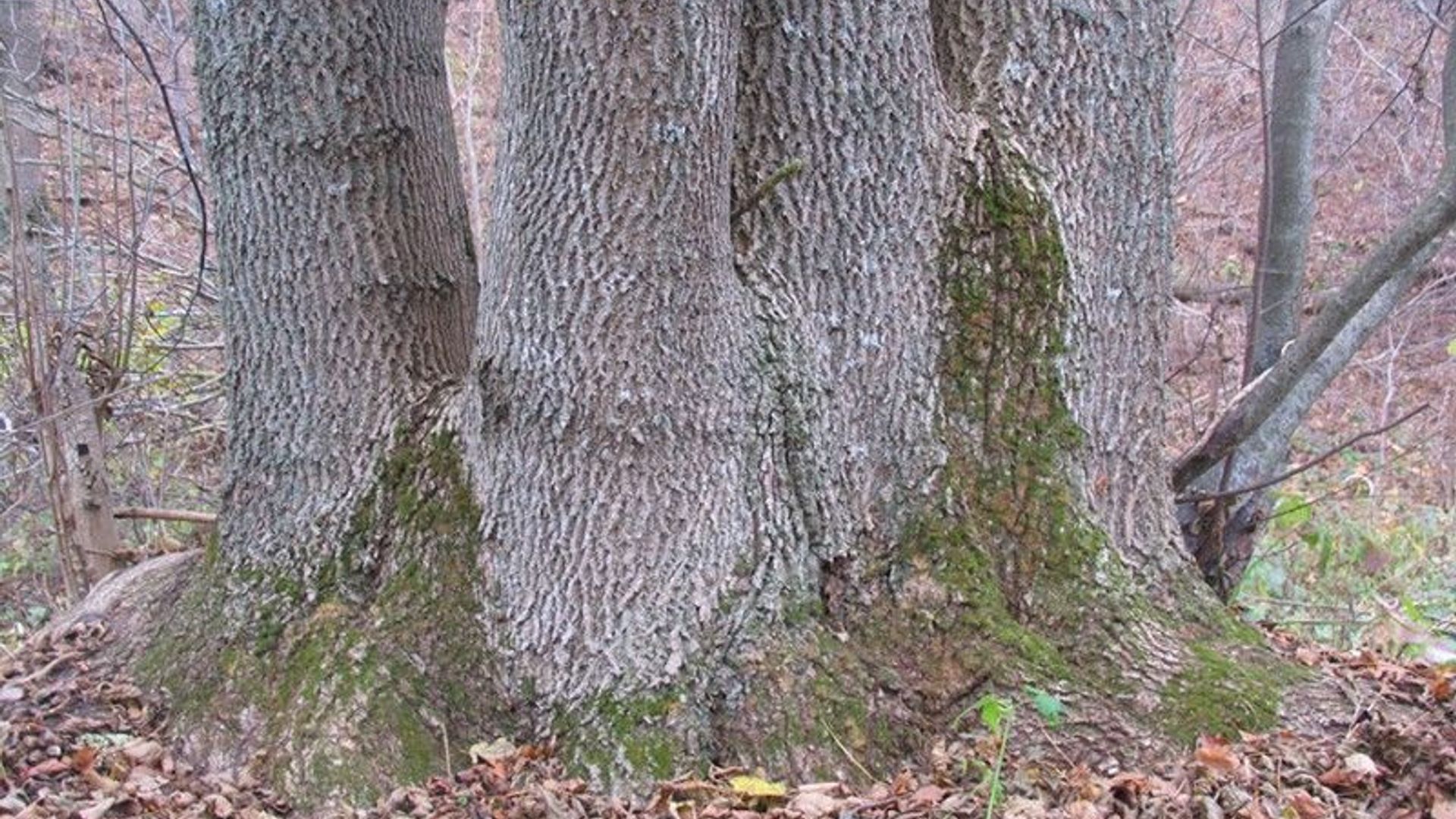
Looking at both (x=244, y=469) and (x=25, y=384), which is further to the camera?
(x=25, y=384)

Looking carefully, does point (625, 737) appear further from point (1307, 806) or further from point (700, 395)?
point (1307, 806)

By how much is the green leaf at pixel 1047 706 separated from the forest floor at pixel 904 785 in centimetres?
9

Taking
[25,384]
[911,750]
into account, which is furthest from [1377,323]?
[25,384]

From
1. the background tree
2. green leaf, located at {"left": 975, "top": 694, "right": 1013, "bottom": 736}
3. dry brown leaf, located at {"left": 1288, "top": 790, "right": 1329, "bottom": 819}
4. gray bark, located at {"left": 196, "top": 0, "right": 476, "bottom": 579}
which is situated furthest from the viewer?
the background tree

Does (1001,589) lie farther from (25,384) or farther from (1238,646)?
(25,384)

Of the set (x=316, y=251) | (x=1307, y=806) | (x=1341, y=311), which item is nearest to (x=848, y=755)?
(x=1307, y=806)

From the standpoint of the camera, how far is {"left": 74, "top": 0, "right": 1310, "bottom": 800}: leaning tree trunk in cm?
258

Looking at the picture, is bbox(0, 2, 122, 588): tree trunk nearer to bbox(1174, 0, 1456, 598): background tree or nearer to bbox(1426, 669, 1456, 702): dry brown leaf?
bbox(1174, 0, 1456, 598): background tree

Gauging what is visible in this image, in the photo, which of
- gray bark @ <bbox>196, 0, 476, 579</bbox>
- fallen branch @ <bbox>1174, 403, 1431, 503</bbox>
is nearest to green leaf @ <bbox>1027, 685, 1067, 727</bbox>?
fallen branch @ <bbox>1174, 403, 1431, 503</bbox>

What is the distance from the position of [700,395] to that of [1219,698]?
52.2 inches

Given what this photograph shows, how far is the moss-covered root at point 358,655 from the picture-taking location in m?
2.65

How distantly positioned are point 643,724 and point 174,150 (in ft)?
22.8

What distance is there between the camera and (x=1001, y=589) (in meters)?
2.83

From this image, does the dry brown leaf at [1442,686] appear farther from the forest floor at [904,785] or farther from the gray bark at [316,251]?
the gray bark at [316,251]
